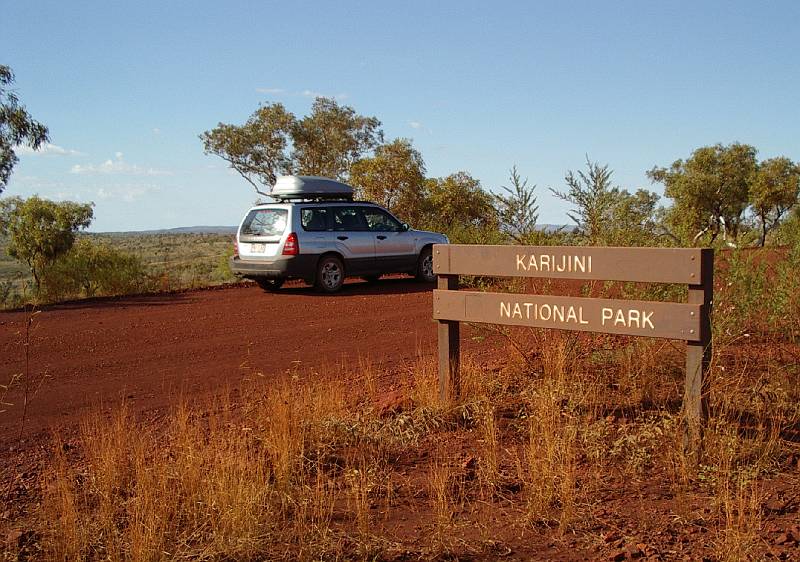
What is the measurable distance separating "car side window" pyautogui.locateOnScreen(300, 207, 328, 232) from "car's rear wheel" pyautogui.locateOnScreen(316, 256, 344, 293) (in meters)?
0.59

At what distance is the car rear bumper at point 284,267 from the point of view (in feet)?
50.5

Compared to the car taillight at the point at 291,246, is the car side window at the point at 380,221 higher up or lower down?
higher up

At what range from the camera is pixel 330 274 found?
52.4ft

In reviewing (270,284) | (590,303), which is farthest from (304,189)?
(590,303)

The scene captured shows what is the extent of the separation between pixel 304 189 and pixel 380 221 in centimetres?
179

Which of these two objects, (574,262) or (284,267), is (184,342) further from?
(574,262)

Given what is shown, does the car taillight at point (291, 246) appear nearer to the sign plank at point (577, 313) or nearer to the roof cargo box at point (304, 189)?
the roof cargo box at point (304, 189)

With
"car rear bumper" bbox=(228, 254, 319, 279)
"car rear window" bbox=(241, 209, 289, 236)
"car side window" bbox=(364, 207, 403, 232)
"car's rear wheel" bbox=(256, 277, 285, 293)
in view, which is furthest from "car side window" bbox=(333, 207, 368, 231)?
"car's rear wheel" bbox=(256, 277, 285, 293)

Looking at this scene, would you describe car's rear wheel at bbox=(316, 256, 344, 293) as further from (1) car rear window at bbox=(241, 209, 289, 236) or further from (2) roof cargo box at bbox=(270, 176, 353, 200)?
(2) roof cargo box at bbox=(270, 176, 353, 200)

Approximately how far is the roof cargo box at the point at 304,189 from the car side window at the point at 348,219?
46 centimetres

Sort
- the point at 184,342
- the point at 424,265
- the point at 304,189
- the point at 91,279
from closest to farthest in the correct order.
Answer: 1. the point at 184,342
2. the point at 304,189
3. the point at 91,279
4. the point at 424,265

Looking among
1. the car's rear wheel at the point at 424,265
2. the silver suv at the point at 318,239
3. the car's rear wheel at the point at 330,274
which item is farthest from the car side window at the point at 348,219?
the car's rear wheel at the point at 424,265

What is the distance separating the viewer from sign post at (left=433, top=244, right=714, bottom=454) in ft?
18.5

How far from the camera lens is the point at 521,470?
5.21 meters
